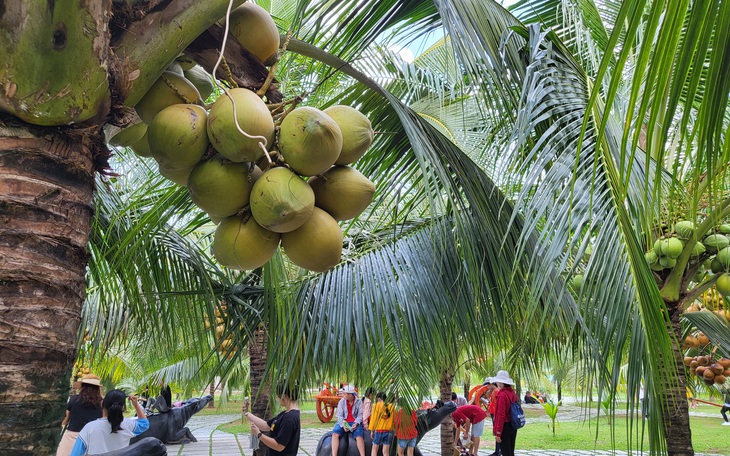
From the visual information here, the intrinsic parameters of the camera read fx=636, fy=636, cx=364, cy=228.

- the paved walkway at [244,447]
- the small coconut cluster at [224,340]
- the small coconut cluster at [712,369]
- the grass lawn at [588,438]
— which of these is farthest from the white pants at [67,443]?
the grass lawn at [588,438]

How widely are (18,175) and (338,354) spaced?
235 centimetres

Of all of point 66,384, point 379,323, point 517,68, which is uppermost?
point 517,68

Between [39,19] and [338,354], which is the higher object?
[39,19]

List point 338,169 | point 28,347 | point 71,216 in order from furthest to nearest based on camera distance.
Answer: point 338,169 → point 71,216 → point 28,347

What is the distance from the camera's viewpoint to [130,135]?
63.6 inches

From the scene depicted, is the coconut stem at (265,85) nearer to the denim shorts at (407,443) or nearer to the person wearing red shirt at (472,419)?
the denim shorts at (407,443)

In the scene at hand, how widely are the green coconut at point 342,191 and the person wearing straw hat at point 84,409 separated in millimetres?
5270

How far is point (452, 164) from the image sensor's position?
7.96 feet

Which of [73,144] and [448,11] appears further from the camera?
[448,11]

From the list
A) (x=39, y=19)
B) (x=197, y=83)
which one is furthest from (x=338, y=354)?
(x=39, y=19)

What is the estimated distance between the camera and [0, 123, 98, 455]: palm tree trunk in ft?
3.60

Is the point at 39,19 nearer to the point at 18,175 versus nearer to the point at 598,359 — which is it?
the point at 18,175

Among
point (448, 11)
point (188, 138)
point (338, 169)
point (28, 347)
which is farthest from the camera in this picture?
point (448, 11)

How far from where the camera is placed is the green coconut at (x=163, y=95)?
4.86 ft
